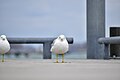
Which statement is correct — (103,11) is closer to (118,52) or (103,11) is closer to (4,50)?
(118,52)

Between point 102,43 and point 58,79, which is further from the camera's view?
point 102,43

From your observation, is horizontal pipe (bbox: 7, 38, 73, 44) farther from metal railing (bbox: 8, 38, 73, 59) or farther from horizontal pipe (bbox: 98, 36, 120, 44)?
horizontal pipe (bbox: 98, 36, 120, 44)

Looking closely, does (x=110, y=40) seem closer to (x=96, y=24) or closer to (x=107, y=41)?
(x=107, y=41)

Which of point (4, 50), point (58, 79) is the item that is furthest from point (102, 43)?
point (58, 79)

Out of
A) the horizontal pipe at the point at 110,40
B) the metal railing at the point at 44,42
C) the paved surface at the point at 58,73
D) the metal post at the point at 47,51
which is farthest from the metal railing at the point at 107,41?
the paved surface at the point at 58,73

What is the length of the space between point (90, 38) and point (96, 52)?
2.67ft

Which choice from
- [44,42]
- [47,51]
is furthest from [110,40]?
[44,42]

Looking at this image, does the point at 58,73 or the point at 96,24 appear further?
the point at 96,24

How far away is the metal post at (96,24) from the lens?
18641mm

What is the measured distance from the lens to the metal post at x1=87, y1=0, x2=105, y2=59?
61.2ft

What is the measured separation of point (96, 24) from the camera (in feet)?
61.8

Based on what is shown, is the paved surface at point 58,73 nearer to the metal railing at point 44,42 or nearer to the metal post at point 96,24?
the metal railing at point 44,42

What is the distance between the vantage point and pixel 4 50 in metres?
11.6

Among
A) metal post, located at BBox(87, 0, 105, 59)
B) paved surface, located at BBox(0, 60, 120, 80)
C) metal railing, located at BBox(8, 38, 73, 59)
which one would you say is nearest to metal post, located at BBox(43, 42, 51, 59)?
metal railing, located at BBox(8, 38, 73, 59)
